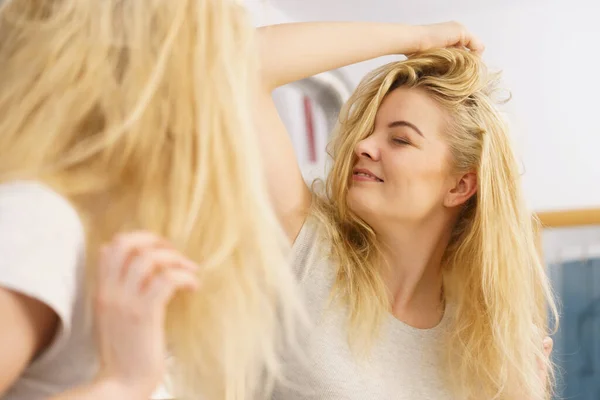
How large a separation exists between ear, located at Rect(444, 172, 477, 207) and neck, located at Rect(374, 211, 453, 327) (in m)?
0.04

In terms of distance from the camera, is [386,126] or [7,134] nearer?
[7,134]

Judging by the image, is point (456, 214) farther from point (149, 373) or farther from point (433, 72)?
point (149, 373)

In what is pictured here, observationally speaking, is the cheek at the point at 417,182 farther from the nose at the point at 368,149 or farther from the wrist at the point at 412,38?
the wrist at the point at 412,38

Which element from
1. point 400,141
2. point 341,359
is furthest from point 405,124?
point 341,359

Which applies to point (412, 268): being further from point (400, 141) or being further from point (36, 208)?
point (36, 208)

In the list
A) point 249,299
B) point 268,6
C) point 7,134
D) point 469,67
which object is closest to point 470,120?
point 469,67

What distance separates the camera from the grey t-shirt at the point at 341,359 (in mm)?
908

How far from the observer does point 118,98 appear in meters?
0.47

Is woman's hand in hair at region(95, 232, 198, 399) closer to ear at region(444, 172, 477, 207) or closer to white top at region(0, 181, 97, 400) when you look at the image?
white top at region(0, 181, 97, 400)

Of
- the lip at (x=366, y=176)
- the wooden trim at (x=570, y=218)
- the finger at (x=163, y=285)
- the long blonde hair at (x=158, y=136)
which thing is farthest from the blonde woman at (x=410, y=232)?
the wooden trim at (x=570, y=218)

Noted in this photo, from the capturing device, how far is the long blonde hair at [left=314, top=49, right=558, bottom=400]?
98cm

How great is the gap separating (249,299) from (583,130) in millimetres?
1838

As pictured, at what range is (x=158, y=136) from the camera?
0.48 m

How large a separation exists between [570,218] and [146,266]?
178 centimetres
